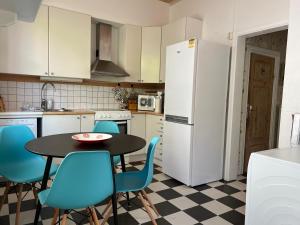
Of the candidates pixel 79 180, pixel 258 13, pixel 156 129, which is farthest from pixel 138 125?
pixel 79 180

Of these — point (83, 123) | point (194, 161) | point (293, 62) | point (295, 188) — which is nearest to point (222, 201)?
point (194, 161)

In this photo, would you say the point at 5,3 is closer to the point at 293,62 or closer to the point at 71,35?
the point at 293,62

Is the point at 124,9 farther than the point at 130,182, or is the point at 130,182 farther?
the point at 124,9

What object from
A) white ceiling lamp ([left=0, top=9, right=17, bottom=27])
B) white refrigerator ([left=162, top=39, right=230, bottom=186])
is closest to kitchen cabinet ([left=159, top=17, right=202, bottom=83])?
white refrigerator ([left=162, top=39, right=230, bottom=186])

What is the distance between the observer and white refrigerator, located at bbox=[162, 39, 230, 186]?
272 centimetres

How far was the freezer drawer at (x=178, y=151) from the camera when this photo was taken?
2764 mm

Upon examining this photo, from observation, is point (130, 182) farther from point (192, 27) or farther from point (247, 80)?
point (192, 27)

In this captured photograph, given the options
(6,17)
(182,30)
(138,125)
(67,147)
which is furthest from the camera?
(138,125)

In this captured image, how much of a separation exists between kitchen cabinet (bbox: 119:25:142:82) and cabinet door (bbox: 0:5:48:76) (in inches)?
48.3

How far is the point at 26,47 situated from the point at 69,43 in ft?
Result: 1.85

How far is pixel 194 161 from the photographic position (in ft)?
9.14

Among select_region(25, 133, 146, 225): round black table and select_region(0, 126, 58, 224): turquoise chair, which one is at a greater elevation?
select_region(25, 133, 146, 225): round black table

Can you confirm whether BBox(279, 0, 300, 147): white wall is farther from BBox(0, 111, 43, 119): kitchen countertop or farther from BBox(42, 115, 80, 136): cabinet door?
BBox(0, 111, 43, 119): kitchen countertop

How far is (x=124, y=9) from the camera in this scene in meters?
3.82
